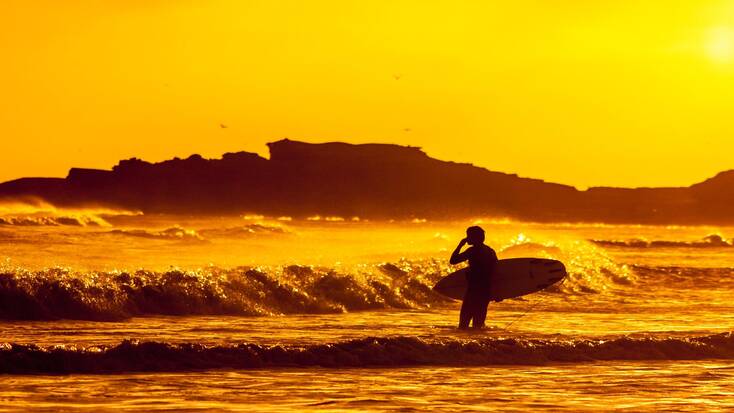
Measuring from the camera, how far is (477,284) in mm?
20484

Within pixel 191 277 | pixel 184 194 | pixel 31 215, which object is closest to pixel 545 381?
pixel 191 277

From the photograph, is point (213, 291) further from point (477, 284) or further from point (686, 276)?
point (686, 276)

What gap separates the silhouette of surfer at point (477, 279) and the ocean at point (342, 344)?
52 cm

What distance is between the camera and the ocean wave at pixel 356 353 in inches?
605

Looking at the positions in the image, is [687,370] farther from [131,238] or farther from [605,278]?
[131,238]

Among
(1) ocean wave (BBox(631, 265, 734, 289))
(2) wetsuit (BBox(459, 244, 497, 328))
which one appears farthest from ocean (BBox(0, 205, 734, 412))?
(1) ocean wave (BBox(631, 265, 734, 289))

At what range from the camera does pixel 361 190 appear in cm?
14125

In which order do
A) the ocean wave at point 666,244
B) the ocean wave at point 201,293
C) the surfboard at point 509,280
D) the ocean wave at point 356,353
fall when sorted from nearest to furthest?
the ocean wave at point 356,353 → the ocean wave at point 201,293 → the surfboard at point 509,280 → the ocean wave at point 666,244

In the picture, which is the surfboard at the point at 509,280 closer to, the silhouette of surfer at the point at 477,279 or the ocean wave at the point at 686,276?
the silhouette of surfer at the point at 477,279

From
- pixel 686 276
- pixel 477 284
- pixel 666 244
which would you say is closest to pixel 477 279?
pixel 477 284

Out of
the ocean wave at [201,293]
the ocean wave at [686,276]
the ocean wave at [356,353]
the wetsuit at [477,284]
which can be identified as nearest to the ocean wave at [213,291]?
the ocean wave at [201,293]

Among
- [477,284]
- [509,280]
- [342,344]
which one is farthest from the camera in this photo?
[509,280]

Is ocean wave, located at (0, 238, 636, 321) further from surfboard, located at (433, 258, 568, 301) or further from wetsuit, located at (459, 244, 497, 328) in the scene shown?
wetsuit, located at (459, 244, 497, 328)

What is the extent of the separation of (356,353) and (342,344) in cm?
30
